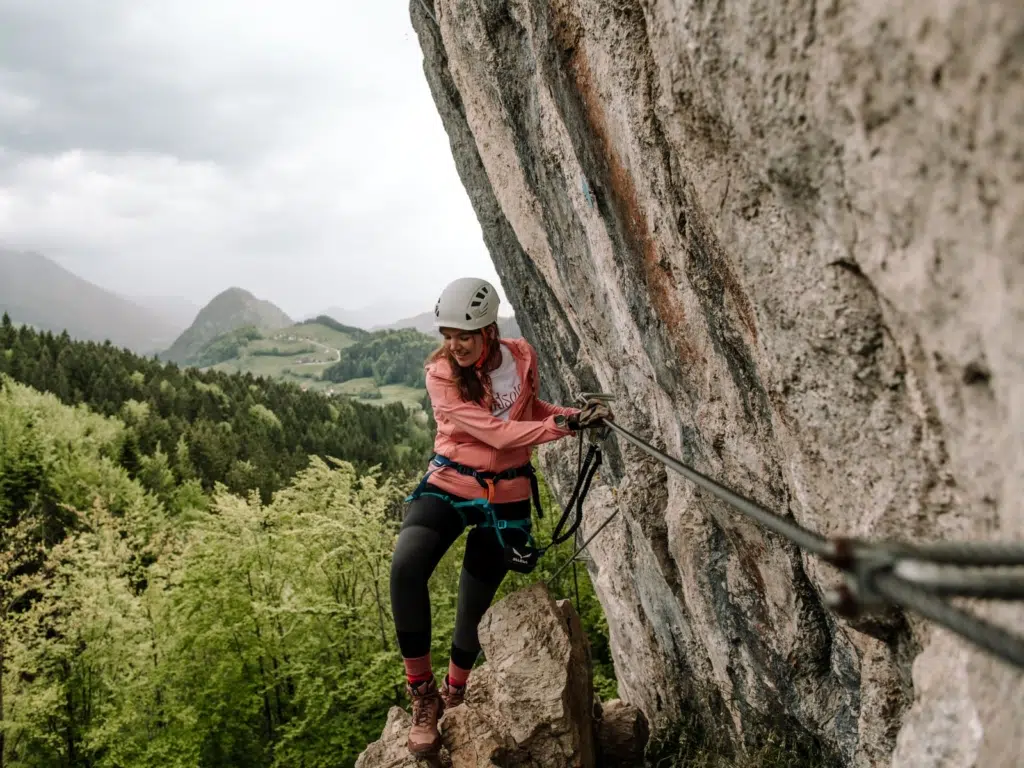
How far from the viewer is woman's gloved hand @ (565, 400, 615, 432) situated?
5207 mm

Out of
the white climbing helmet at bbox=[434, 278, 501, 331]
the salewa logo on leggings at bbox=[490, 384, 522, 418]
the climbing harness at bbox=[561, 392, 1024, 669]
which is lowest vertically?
the climbing harness at bbox=[561, 392, 1024, 669]

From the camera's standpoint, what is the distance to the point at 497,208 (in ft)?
32.4

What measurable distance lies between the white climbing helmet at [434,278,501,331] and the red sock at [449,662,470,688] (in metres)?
3.39

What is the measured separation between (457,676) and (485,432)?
2923 millimetres

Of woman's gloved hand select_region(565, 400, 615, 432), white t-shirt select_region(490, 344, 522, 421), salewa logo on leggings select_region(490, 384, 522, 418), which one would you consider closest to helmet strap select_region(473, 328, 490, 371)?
white t-shirt select_region(490, 344, 522, 421)

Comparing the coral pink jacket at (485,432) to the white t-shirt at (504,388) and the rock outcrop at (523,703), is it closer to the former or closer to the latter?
the white t-shirt at (504,388)

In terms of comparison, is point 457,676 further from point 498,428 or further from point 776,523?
point 776,523

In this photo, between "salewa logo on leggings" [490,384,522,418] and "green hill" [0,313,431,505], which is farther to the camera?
"green hill" [0,313,431,505]

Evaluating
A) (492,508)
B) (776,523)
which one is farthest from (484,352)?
(776,523)

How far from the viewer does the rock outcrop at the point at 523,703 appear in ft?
21.9

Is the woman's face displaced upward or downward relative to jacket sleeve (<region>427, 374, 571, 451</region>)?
upward

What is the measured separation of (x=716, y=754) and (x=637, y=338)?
419 centimetres

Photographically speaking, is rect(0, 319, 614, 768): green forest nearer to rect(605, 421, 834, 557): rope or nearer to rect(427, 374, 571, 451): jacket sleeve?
rect(427, 374, 571, 451): jacket sleeve

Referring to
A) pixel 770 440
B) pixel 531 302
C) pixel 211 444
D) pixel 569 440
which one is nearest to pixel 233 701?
pixel 569 440
